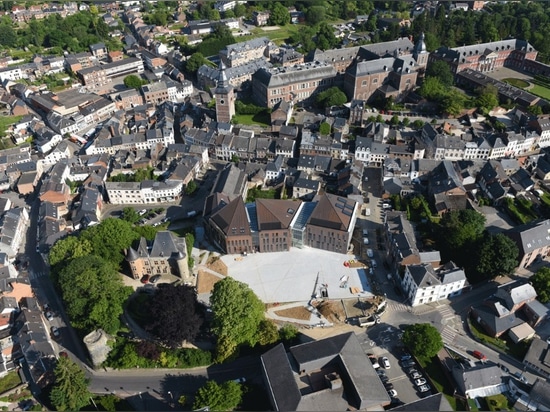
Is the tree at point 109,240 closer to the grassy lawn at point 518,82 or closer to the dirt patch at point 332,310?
the dirt patch at point 332,310

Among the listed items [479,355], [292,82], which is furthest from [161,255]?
[292,82]

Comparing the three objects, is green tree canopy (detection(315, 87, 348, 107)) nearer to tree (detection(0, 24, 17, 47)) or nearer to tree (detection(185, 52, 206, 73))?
tree (detection(185, 52, 206, 73))

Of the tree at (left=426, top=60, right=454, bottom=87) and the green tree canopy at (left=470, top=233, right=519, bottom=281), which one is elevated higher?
the tree at (left=426, top=60, right=454, bottom=87)

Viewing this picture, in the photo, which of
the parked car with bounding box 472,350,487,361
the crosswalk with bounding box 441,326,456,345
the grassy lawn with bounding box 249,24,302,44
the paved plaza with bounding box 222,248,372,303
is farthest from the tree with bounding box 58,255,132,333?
the grassy lawn with bounding box 249,24,302,44

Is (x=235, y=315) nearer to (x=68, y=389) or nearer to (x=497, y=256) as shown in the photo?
(x=68, y=389)

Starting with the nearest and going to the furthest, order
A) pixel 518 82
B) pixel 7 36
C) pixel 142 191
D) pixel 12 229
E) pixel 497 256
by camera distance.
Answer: pixel 497 256 < pixel 12 229 < pixel 142 191 < pixel 518 82 < pixel 7 36

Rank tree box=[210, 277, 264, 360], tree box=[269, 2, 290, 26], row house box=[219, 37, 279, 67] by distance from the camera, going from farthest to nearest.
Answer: tree box=[269, 2, 290, 26] → row house box=[219, 37, 279, 67] → tree box=[210, 277, 264, 360]
